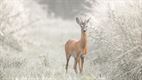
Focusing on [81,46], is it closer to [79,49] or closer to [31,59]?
[79,49]

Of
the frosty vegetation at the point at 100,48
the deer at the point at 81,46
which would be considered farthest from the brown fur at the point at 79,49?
the frosty vegetation at the point at 100,48

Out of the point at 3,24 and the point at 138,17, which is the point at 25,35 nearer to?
the point at 3,24

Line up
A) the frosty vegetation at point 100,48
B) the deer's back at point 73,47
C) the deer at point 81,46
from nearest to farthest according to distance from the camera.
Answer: the frosty vegetation at point 100,48 → the deer at point 81,46 → the deer's back at point 73,47

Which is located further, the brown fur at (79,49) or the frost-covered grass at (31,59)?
the brown fur at (79,49)

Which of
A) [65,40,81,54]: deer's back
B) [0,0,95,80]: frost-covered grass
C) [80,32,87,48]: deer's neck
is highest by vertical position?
[80,32,87,48]: deer's neck

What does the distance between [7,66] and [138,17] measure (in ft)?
11.5

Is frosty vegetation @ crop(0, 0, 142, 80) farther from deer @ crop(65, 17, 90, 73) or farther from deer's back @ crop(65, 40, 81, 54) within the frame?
deer's back @ crop(65, 40, 81, 54)

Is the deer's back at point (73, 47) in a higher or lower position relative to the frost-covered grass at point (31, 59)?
higher

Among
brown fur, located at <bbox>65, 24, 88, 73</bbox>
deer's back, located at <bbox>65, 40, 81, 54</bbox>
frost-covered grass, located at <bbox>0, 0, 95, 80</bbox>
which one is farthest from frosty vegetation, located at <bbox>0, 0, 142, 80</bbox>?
deer's back, located at <bbox>65, 40, 81, 54</bbox>

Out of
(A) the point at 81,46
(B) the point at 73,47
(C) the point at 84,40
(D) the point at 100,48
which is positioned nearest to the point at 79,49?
(A) the point at 81,46

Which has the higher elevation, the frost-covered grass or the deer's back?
the deer's back

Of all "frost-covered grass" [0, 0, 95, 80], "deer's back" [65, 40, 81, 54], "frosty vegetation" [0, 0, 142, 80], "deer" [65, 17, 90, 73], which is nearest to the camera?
"frosty vegetation" [0, 0, 142, 80]

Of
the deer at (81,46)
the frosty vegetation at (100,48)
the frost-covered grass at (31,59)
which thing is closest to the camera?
the frosty vegetation at (100,48)

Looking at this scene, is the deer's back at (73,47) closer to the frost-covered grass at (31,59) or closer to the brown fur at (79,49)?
the brown fur at (79,49)
